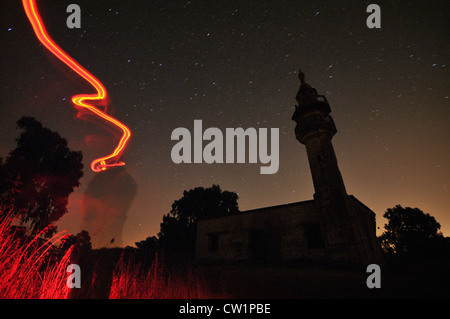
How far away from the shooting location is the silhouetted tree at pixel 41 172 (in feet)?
56.9

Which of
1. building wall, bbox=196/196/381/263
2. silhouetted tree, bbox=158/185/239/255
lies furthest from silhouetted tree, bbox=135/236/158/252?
building wall, bbox=196/196/381/263

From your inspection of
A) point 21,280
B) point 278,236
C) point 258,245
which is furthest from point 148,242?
point 21,280

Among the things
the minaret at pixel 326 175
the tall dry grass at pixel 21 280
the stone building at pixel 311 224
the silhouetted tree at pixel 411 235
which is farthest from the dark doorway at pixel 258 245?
the silhouetted tree at pixel 411 235

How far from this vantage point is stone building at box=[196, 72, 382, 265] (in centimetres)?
1191

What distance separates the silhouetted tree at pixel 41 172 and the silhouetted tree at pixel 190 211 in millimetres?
19203

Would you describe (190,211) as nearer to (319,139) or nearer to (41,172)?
(41,172)

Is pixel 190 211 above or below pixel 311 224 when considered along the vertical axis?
above

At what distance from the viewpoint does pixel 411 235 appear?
36.4 metres

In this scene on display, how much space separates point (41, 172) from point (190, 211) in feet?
83.0

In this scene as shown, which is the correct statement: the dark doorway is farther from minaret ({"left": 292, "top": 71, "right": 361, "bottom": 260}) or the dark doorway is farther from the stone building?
minaret ({"left": 292, "top": 71, "right": 361, "bottom": 260})

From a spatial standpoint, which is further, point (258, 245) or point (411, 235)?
point (411, 235)

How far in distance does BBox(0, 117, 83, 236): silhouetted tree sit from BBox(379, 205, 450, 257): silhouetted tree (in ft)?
173

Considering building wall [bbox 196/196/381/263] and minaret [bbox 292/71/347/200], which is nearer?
building wall [bbox 196/196/381/263]
